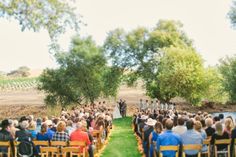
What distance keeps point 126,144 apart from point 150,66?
32.8 meters

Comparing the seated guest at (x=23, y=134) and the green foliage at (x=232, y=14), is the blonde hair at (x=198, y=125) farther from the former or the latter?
the green foliage at (x=232, y=14)

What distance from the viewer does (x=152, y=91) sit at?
50.1 meters

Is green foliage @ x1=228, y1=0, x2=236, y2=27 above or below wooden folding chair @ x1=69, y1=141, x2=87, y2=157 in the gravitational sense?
above

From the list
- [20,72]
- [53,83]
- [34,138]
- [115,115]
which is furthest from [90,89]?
[20,72]

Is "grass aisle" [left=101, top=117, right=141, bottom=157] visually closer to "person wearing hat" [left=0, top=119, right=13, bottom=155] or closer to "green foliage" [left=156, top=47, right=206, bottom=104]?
"person wearing hat" [left=0, top=119, right=13, bottom=155]

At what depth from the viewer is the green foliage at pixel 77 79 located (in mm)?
53594

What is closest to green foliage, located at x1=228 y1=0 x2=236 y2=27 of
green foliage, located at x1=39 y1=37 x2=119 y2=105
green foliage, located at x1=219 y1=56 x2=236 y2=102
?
green foliage, located at x1=219 y1=56 x2=236 y2=102

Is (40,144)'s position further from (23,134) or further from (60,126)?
(60,126)

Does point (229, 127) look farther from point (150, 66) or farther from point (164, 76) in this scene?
point (150, 66)

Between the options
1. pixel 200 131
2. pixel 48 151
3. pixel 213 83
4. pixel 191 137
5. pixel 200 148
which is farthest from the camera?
pixel 213 83

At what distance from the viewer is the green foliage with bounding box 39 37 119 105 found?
53.6 meters

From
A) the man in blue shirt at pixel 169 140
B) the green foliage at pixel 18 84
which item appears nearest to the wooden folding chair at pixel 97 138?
the man in blue shirt at pixel 169 140

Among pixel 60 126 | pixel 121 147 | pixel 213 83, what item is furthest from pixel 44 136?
pixel 213 83

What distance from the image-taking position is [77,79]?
5391cm
